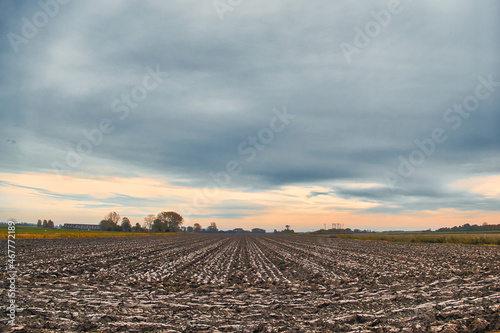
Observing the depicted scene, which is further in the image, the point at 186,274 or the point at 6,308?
the point at 186,274

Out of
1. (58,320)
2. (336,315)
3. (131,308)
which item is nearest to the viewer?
(58,320)

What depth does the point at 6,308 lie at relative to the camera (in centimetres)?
1047

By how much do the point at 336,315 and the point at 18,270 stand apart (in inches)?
793

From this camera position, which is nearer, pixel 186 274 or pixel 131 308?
pixel 131 308

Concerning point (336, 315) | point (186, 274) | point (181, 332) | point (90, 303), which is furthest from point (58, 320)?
point (186, 274)

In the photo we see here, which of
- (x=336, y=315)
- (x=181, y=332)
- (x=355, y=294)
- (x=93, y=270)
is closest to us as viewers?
(x=181, y=332)

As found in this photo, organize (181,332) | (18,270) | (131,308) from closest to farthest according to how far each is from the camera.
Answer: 1. (181,332)
2. (131,308)
3. (18,270)

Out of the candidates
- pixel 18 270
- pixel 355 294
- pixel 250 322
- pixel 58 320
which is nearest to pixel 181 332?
pixel 250 322

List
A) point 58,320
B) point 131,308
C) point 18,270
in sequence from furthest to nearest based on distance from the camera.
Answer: point 18,270
point 131,308
point 58,320

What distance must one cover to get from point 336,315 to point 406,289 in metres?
6.22

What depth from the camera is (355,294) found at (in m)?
13.8

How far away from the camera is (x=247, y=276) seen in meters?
19.6

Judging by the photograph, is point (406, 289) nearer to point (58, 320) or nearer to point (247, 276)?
point (247, 276)

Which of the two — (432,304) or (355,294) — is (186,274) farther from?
(432,304)
